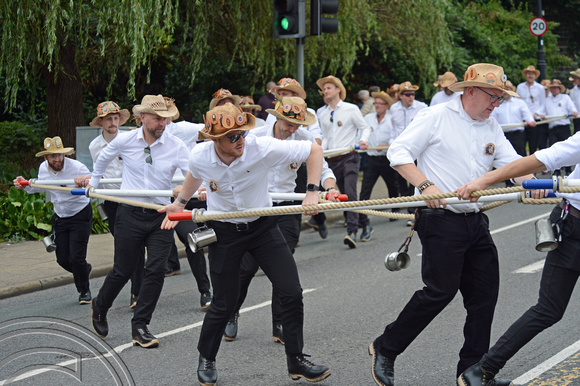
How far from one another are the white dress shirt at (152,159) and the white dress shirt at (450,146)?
99.4 inches

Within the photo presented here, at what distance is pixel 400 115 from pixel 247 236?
8001 mm

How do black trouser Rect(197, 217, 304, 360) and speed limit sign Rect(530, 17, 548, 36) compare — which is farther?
speed limit sign Rect(530, 17, 548, 36)

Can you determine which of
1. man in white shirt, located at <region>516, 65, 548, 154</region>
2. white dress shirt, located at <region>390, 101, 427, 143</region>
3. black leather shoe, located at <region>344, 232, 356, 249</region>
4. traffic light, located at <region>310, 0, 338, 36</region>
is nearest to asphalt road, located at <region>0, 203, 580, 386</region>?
black leather shoe, located at <region>344, 232, 356, 249</region>

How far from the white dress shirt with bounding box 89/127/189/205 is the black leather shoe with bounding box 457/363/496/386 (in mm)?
3087

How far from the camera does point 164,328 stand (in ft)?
22.4

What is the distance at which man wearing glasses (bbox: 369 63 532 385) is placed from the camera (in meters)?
4.64

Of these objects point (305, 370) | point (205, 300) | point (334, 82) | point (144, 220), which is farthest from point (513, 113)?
point (305, 370)

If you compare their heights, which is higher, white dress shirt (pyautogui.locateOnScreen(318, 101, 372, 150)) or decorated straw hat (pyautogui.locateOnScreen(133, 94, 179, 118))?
decorated straw hat (pyautogui.locateOnScreen(133, 94, 179, 118))

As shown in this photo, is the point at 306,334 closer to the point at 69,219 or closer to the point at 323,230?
the point at 69,219

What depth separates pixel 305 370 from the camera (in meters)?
5.18

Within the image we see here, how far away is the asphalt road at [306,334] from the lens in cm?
312

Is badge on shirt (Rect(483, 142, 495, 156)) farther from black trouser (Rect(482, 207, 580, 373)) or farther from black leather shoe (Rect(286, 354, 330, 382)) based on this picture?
black leather shoe (Rect(286, 354, 330, 382))

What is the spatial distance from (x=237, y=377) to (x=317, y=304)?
6.99 feet

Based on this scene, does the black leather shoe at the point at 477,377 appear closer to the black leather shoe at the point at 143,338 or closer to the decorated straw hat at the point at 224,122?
the decorated straw hat at the point at 224,122
